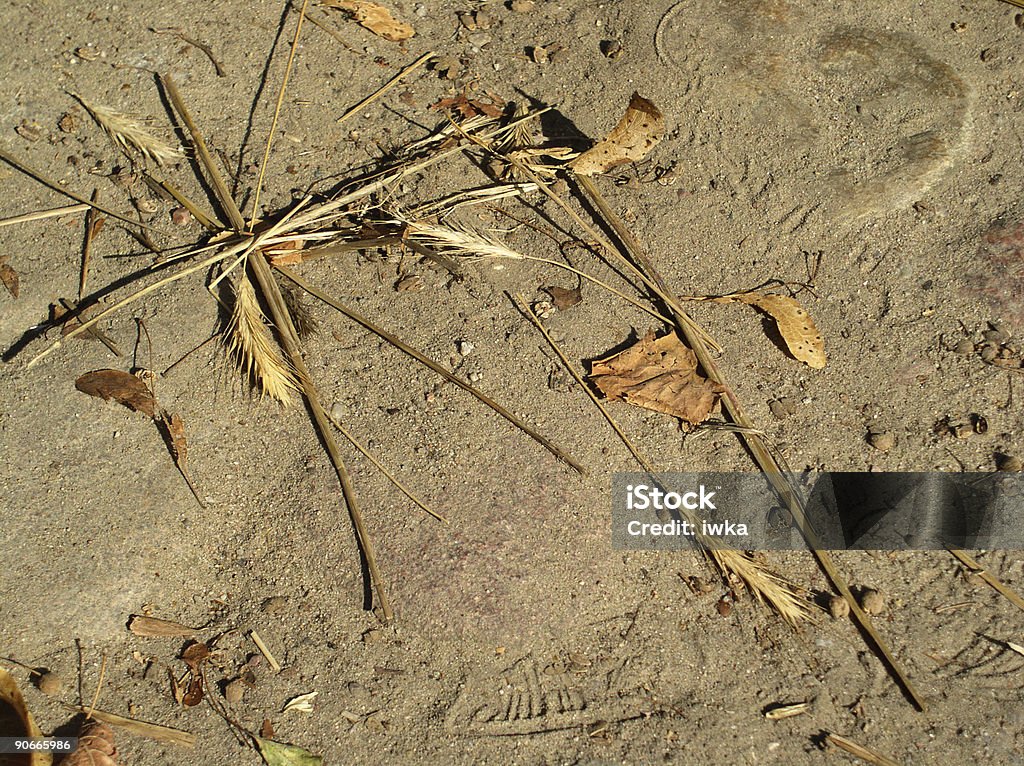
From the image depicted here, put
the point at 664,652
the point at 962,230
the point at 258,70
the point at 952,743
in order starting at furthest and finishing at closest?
the point at 258,70 → the point at 962,230 → the point at 664,652 → the point at 952,743

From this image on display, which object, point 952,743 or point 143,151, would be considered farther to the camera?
point 143,151

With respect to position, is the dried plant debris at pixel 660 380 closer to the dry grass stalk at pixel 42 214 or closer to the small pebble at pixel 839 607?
the small pebble at pixel 839 607

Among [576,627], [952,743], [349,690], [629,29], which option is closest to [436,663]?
[349,690]

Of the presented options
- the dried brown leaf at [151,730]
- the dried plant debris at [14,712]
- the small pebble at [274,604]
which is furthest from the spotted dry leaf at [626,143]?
the dried plant debris at [14,712]

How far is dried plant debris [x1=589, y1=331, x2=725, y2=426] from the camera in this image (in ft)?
7.12

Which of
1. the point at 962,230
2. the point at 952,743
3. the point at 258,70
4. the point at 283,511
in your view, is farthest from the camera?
the point at 258,70

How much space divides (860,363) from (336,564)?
145 centimetres

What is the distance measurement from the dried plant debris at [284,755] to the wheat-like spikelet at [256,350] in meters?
0.80

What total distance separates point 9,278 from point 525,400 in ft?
4.85

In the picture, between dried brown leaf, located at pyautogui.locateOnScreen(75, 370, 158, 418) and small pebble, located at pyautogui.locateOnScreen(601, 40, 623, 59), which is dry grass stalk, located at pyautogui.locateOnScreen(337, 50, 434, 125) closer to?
small pebble, located at pyautogui.locateOnScreen(601, 40, 623, 59)

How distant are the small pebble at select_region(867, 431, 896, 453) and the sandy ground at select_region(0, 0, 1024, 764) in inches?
0.7

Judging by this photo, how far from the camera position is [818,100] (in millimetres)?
2604

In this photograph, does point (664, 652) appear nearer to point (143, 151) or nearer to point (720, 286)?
point (720, 286)

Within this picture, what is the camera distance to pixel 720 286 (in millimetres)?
2361
